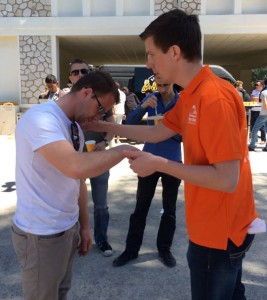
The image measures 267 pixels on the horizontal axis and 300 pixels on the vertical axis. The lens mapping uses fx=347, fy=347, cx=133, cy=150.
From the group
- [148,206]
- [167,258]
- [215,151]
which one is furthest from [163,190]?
[215,151]

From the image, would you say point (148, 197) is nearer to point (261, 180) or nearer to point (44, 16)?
point (261, 180)

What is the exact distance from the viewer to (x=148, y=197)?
3305 mm

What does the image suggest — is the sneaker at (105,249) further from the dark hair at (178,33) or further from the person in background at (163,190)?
the dark hair at (178,33)

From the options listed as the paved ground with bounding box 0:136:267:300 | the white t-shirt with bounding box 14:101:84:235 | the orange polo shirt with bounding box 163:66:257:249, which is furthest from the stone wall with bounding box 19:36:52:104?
the orange polo shirt with bounding box 163:66:257:249

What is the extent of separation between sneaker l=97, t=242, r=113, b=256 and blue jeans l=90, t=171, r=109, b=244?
0.14ft

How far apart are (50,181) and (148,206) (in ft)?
5.90

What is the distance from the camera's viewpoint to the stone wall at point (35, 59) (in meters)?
11.2

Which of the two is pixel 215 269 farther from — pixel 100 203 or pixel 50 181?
pixel 100 203

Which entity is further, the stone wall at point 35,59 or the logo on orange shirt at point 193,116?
the stone wall at point 35,59

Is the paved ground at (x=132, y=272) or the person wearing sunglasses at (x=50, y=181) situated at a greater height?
the person wearing sunglasses at (x=50, y=181)

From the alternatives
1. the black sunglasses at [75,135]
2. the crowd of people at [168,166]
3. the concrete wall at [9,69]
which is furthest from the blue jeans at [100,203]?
the concrete wall at [9,69]

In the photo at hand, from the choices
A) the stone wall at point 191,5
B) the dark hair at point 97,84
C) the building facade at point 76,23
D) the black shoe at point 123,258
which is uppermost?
the stone wall at point 191,5

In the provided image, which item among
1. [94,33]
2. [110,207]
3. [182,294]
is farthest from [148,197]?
[94,33]

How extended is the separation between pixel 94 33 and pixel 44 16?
1.66m
